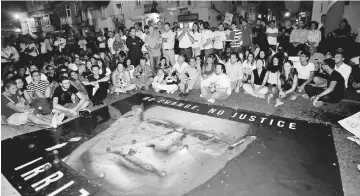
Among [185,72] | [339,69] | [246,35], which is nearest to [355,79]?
[339,69]

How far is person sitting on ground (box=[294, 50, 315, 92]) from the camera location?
5.50 metres

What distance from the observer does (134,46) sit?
26.2ft

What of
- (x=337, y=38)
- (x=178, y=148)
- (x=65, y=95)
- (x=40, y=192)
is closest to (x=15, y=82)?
(x=65, y=95)

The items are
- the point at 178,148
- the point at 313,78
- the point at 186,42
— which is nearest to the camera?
the point at 178,148

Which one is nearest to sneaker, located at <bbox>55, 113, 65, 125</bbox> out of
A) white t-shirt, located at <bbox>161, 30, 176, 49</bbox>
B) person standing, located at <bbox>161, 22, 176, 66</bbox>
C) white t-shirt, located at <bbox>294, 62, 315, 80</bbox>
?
person standing, located at <bbox>161, 22, 176, 66</bbox>

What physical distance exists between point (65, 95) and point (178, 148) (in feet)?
10.0

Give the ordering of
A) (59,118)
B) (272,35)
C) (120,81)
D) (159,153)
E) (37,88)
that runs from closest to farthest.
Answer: (159,153)
(59,118)
(37,88)
(120,81)
(272,35)

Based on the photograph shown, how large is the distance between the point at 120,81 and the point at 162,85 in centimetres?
123

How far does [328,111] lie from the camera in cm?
462

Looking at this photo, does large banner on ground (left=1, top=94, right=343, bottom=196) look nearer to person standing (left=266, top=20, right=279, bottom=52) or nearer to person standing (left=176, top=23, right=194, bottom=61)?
person standing (left=176, top=23, right=194, bottom=61)

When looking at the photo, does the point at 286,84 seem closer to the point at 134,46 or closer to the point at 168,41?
the point at 168,41

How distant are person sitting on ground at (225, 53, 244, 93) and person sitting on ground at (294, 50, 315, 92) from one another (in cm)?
140

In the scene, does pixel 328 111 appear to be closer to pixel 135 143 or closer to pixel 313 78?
pixel 313 78

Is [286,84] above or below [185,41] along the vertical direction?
below
